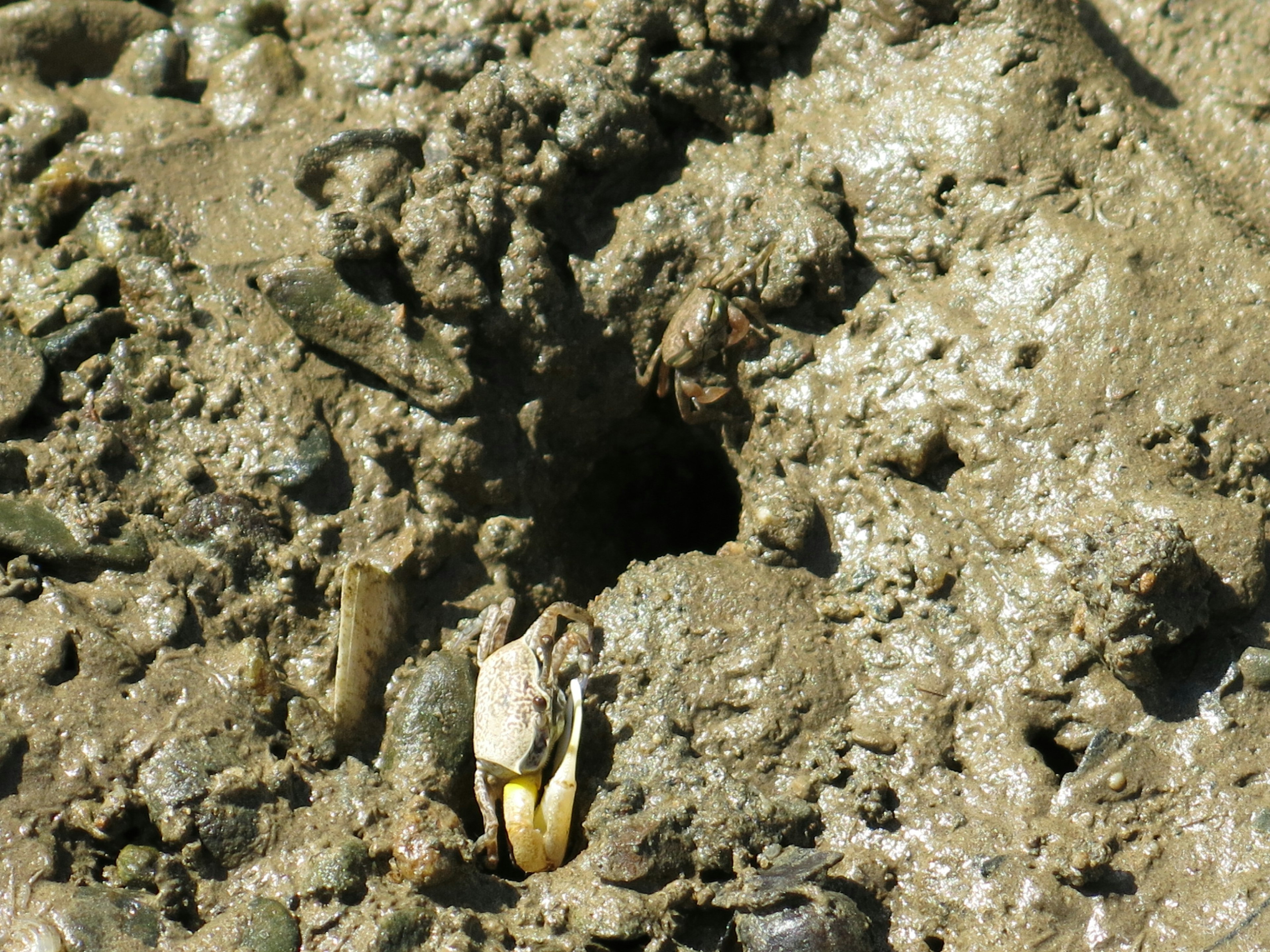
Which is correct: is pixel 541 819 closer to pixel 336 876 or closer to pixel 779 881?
pixel 336 876

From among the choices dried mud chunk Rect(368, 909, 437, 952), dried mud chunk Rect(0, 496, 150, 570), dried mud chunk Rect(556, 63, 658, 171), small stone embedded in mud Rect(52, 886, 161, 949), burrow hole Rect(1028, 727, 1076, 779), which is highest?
dried mud chunk Rect(556, 63, 658, 171)

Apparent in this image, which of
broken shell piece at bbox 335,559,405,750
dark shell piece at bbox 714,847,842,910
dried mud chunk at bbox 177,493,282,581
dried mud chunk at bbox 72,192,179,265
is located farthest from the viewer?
dried mud chunk at bbox 72,192,179,265

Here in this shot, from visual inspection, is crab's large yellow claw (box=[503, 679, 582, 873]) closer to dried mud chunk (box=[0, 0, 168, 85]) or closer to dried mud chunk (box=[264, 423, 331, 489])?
dried mud chunk (box=[264, 423, 331, 489])

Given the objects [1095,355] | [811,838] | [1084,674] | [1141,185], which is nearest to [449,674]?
[811,838]

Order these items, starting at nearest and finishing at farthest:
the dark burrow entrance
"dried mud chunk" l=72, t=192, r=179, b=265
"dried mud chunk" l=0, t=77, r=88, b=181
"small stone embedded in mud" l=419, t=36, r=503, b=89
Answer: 1. "dried mud chunk" l=72, t=192, r=179, b=265
2. "dried mud chunk" l=0, t=77, r=88, b=181
3. "small stone embedded in mud" l=419, t=36, r=503, b=89
4. the dark burrow entrance

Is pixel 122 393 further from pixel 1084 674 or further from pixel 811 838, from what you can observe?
pixel 1084 674

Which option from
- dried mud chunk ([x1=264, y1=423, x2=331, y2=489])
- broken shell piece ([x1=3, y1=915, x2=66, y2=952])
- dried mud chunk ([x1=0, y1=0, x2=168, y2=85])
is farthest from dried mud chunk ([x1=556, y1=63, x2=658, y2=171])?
broken shell piece ([x1=3, y1=915, x2=66, y2=952])
